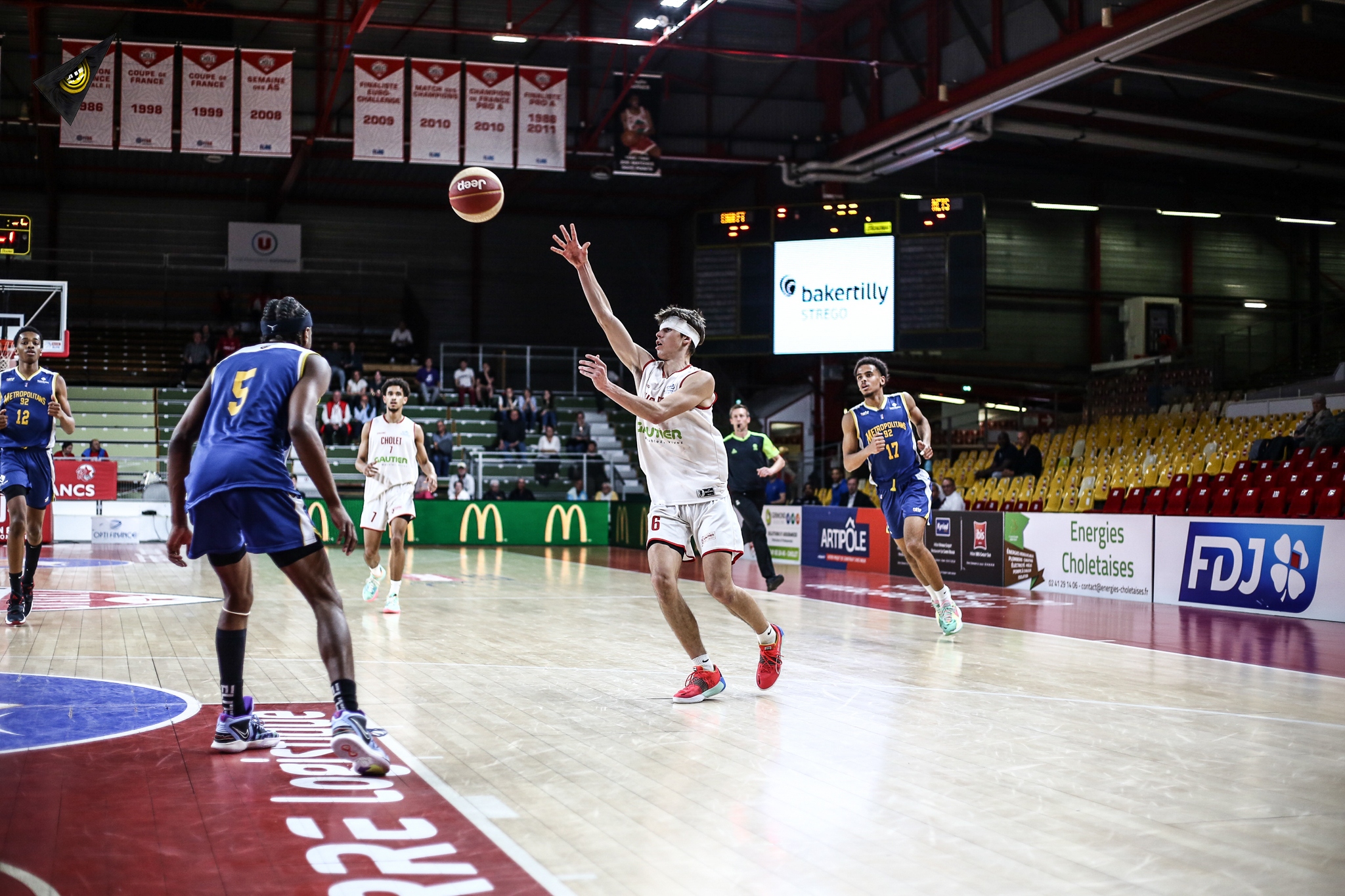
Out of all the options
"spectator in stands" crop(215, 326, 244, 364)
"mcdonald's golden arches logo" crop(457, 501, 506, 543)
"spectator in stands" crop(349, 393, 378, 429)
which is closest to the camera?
"mcdonald's golden arches logo" crop(457, 501, 506, 543)

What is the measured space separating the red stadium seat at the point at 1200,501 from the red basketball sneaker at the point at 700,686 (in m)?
10.6

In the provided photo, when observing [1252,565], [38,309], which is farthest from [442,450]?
[1252,565]

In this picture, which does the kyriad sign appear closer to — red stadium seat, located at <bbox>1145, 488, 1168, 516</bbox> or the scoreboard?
red stadium seat, located at <bbox>1145, 488, 1168, 516</bbox>

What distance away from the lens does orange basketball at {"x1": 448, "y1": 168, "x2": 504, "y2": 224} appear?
816 centimetres

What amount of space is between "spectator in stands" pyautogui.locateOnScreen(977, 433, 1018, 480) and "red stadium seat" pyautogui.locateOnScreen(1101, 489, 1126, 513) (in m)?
4.01

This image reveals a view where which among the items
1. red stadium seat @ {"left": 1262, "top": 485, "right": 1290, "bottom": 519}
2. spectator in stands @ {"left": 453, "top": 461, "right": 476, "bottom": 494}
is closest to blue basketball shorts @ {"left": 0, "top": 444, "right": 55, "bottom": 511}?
red stadium seat @ {"left": 1262, "top": 485, "right": 1290, "bottom": 519}

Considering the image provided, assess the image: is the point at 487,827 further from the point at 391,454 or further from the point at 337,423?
the point at 337,423

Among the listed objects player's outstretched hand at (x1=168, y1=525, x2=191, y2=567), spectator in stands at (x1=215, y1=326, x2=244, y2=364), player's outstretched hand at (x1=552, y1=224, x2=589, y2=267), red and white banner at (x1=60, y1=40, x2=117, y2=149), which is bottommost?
player's outstretched hand at (x1=168, y1=525, x2=191, y2=567)

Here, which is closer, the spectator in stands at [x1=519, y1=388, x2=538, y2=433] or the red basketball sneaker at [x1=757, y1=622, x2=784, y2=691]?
the red basketball sneaker at [x1=757, y1=622, x2=784, y2=691]

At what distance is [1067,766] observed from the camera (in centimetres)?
498

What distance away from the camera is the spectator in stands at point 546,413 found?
2886 centimetres

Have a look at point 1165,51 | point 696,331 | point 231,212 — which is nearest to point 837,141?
point 1165,51

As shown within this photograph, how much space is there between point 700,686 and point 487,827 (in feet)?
8.74

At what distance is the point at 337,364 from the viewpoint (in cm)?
2912
